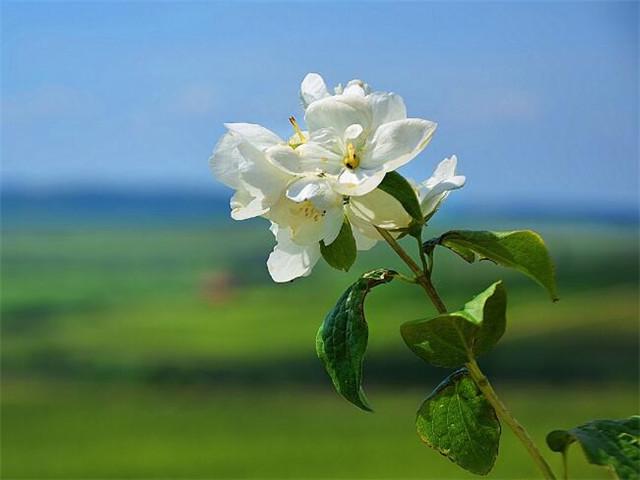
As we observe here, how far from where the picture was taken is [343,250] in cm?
56

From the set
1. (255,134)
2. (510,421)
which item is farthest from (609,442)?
(255,134)

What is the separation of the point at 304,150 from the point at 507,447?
349 cm

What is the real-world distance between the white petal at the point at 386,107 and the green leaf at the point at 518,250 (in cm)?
8

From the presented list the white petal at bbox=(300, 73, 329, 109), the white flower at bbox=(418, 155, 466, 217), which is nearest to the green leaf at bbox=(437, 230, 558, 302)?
the white flower at bbox=(418, 155, 466, 217)

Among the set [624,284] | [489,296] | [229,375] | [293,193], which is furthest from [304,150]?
[624,284]

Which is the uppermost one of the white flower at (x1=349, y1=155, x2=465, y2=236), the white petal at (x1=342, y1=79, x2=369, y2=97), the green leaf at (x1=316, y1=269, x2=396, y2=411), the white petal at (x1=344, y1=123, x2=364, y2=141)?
the white petal at (x1=342, y1=79, x2=369, y2=97)

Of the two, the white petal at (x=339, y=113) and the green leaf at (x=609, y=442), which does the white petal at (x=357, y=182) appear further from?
the green leaf at (x=609, y=442)

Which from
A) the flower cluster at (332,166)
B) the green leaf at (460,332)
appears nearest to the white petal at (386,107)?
the flower cluster at (332,166)

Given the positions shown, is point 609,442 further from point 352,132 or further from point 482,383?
point 352,132

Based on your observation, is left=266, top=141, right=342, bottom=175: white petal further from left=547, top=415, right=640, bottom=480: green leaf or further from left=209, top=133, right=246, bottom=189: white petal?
left=547, top=415, right=640, bottom=480: green leaf

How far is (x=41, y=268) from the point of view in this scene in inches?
221

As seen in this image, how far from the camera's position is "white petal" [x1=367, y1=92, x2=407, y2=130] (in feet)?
1.77

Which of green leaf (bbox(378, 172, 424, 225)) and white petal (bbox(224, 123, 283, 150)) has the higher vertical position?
white petal (bbox(224, 123, 283, 150))

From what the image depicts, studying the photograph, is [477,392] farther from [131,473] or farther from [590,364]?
[590,364]
